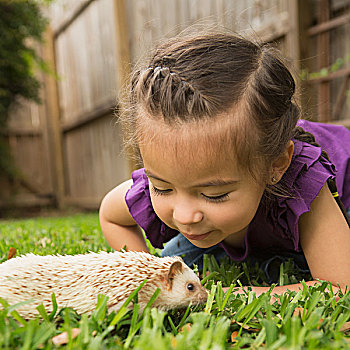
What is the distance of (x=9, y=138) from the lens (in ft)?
33.7

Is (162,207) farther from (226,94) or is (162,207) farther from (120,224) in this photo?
(120,224)

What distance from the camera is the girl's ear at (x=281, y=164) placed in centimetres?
188

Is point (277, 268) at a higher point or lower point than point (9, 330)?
lower


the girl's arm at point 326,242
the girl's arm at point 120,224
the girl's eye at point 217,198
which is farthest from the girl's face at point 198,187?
the girl's arm at point 120,224

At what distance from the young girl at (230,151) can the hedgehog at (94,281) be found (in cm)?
23

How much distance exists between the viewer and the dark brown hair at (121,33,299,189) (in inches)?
64.7

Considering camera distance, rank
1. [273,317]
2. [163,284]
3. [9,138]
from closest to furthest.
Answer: [273,317], [163,284], [9,138]

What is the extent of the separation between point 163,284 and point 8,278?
55 centimetres

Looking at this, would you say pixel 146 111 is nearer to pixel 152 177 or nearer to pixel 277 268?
pixel 152 177

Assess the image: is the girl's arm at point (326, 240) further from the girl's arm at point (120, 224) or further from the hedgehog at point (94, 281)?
the girl's arm at point (120, 224)

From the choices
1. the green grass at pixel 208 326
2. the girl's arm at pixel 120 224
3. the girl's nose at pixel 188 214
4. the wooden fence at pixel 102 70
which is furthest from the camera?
the wooden fence at pixel 102 70

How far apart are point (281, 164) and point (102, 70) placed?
7133 mm

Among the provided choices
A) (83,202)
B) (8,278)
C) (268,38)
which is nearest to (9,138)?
(83,202)

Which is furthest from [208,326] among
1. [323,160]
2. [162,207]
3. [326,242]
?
[323,160]
